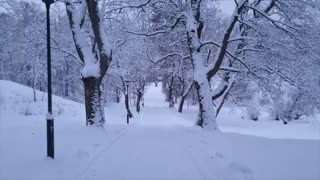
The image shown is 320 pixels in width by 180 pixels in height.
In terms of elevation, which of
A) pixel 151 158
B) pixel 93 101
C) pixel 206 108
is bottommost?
pixel 151 158

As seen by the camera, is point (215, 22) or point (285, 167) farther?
point (215, 22)

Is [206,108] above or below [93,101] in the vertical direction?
below

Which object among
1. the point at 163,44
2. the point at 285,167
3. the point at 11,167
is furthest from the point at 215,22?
the point at 11,167

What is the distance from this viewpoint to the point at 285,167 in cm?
744

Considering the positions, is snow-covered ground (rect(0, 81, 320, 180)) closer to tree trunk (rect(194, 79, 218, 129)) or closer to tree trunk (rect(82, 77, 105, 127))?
tree trunk (rect(82, 77, 105, 127))

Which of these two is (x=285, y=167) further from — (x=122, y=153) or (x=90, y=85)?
(x=90, y=85)

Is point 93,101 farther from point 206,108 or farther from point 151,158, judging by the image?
point 151,158

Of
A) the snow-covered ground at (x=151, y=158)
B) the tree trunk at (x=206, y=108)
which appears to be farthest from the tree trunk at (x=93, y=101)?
the tree trunk at (x=206, y=108)

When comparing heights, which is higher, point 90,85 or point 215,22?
point 215,22

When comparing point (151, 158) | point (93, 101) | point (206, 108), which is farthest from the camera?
point (206, 108)

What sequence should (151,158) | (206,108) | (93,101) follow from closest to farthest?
(151,158), (93,101), (206,108)

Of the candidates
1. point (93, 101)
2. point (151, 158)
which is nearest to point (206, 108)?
point (93, 101)

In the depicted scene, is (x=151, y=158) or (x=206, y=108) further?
(x=206, y=108)

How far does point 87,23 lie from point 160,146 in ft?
38.0
